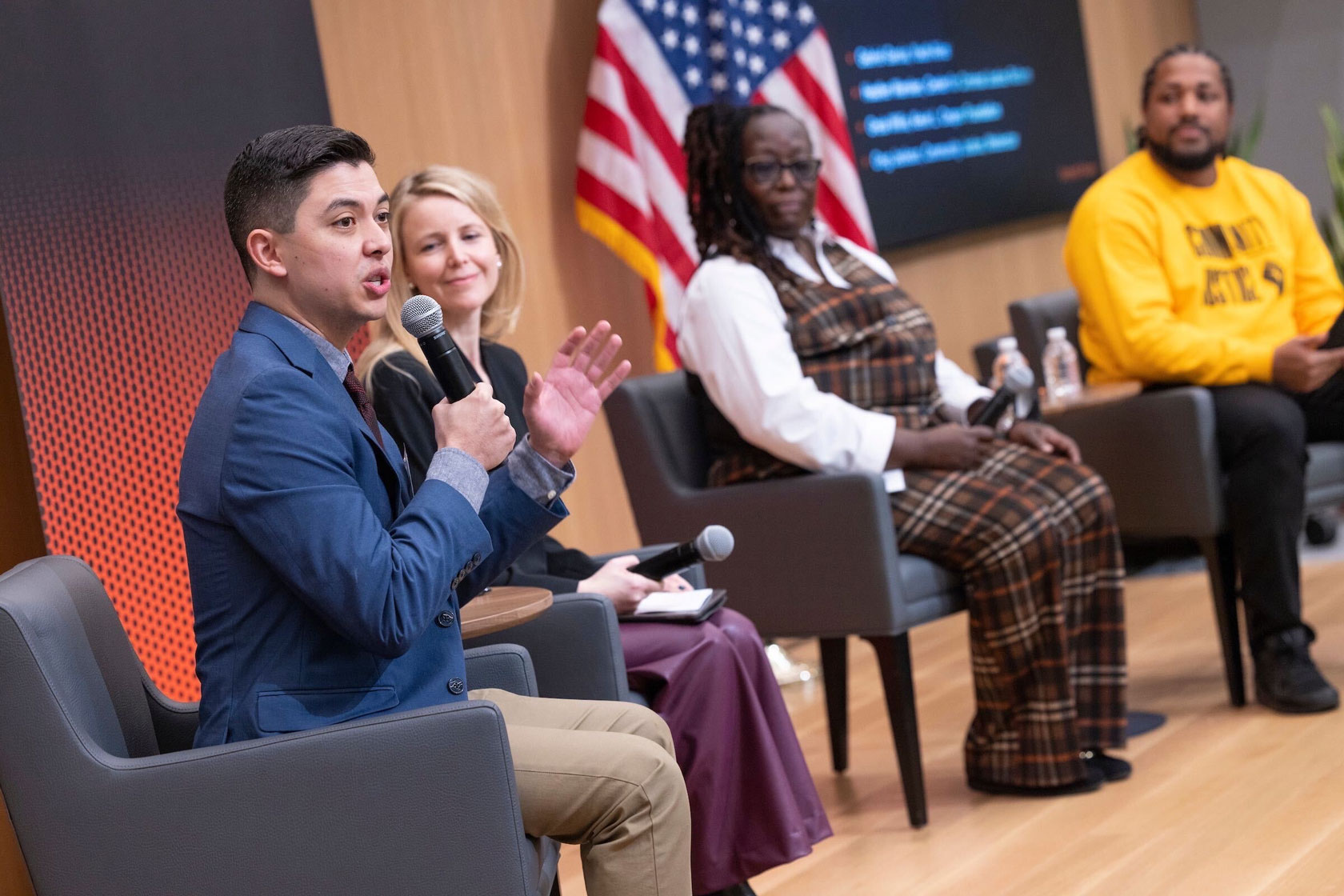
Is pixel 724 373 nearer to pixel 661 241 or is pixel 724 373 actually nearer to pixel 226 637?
pixel 661 241

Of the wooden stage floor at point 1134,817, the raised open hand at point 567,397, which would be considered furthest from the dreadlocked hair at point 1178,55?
the raised open hand at point 567,397

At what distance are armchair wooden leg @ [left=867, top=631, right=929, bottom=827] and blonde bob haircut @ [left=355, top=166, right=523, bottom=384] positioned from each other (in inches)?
39.4

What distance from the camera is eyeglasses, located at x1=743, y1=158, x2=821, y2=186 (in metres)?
3.28

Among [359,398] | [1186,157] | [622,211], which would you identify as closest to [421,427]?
[359,398]

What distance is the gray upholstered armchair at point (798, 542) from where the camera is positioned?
2.99m

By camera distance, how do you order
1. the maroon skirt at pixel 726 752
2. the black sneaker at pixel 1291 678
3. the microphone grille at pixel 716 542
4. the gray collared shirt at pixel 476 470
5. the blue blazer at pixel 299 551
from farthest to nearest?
1. the black sneaker at pixel 1291 678
2. the maroon skirt at pixel 726 752
3. the microphone grille at pixel 716 542
4. the gray collared shirt at pixel 476 470
5. the blue blazer at pixel 299 551

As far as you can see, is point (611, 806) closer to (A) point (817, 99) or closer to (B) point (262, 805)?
(B) point (262, 805)

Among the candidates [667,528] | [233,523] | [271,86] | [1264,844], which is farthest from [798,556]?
[233,523]

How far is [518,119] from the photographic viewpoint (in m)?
4.22

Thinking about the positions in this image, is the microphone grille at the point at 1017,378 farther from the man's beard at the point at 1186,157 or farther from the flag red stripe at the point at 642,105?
the flag red stripe at the point at 642,105

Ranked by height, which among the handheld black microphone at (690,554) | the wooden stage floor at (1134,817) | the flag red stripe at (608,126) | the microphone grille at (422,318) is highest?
the flag red stripe at (608,126)

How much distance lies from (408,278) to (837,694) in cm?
147

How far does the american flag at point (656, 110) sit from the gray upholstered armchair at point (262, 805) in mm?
2708

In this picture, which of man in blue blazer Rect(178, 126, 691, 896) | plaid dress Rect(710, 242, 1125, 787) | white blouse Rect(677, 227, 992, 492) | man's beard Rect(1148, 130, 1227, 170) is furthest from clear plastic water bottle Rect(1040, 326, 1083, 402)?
man in blue blazer Rect(178, 126, 691, 896)
